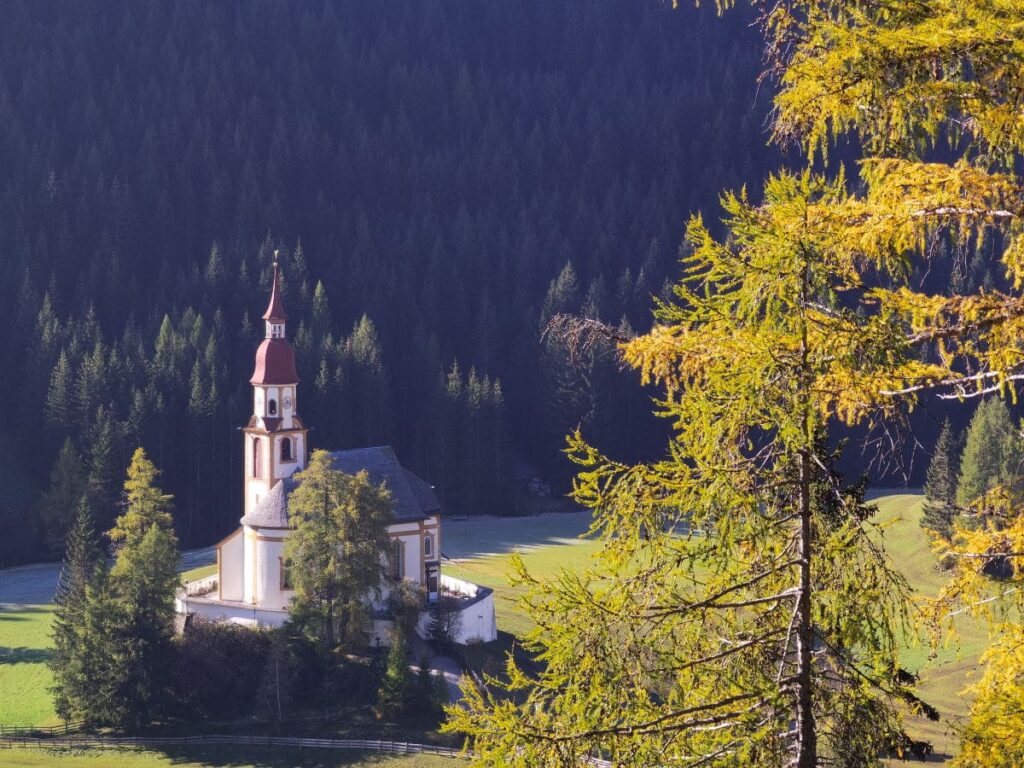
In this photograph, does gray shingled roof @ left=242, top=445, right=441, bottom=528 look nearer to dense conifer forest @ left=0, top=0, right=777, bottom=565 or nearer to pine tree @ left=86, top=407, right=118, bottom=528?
pine tree @ left=86, top=407, right=118, bottom=528

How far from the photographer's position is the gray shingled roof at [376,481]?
5522cm

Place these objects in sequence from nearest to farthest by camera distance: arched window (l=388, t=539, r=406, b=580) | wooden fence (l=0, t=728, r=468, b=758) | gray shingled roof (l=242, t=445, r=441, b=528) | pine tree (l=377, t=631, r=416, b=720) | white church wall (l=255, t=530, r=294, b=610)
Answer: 1. wooden fence (l=0, t=728, r=468, b=758)
2. pine tree (l=377, t=631, r=416, b=720)
3. white church wall (l=255, t=530, r=294, b=610)
4. gray shingled roof (l=242, t=445, r=441, b=528)
5. arched window (l=388, t=539, r=406, b=580)

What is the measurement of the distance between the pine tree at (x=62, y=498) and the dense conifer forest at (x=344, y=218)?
0.18 metres


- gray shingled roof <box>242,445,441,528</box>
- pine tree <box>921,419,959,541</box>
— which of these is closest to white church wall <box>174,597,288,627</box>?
gray shingled roof <box>242,445,441,528</box>

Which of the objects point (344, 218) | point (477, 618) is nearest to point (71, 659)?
point (477, 618)

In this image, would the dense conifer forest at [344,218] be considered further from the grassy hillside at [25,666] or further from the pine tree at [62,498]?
the grassy hillside at [25,666]

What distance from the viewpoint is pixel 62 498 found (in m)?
74.2

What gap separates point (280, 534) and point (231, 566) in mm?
3122

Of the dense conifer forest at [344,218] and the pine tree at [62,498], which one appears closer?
the pine tree at [62,498]

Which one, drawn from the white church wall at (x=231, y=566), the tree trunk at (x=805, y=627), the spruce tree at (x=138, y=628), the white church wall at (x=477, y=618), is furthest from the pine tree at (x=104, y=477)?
the tree trunk at (x=805, y=627)

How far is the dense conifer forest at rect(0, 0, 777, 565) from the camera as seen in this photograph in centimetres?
8275

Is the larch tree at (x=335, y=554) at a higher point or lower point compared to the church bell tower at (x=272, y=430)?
lower

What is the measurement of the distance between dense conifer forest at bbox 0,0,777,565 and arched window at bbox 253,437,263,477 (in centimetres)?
1956

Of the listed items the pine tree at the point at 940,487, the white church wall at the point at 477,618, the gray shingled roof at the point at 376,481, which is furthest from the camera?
the pine tree at the point at 940,487
